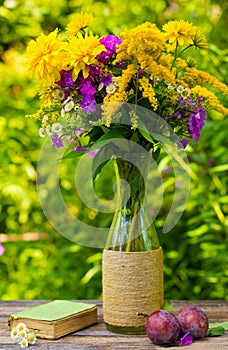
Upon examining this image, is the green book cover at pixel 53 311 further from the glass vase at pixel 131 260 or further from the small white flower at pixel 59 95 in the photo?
the small white flower at pixel 59 95

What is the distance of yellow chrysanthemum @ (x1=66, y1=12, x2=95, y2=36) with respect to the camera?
4.54 ft

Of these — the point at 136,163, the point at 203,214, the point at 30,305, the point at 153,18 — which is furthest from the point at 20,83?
the point at 136,163

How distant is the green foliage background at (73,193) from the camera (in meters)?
2.44

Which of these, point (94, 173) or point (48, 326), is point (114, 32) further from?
point (48, 326)

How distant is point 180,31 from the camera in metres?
1.37

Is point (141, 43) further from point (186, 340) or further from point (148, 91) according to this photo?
point (186, 340)

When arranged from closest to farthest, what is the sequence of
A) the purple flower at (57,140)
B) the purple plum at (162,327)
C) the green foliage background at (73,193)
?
the purple plum at (162,327) → the purple flower at (57,140) → the green foliage background at (73,193)

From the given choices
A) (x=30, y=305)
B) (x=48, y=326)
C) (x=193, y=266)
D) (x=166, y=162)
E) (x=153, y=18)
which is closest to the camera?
(x=48, y=326)

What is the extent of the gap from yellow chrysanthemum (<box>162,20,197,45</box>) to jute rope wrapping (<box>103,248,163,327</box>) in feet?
1.46

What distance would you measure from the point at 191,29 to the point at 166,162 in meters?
1.03

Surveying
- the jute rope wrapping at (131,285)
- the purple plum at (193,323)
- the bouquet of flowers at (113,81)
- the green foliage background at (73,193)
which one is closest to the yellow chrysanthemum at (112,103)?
the bouquet of flowers at (113,81)

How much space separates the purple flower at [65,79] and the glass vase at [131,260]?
186mm

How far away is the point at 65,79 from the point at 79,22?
0.42 ft

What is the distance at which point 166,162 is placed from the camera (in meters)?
2.36
